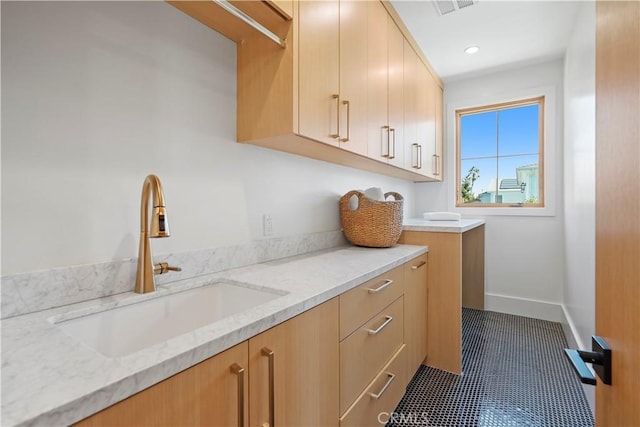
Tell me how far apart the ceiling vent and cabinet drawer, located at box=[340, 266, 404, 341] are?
173cm

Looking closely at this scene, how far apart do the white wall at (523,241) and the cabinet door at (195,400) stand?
10.4 feet

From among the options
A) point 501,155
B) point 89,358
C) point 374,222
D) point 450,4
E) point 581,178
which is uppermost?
point 450,4

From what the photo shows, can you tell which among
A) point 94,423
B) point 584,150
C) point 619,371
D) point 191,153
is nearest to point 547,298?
point 584,150

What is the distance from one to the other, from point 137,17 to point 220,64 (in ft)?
1.11

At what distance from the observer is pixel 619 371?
554mm

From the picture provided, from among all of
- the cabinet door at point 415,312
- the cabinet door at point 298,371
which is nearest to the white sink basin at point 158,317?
the cabinet door at point 298,371

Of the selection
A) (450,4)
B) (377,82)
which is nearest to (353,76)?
(377,82)

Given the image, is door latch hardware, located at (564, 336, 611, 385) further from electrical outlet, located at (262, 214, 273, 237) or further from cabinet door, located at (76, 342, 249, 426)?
electrical outlet, located at (262, 214, 273, 237)

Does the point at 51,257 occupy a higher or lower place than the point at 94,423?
higher

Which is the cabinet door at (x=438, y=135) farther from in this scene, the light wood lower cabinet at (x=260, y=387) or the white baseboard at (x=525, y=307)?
the light wood lower cabinet at (x=260, y=387)

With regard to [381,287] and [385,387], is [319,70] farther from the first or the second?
[385,387]

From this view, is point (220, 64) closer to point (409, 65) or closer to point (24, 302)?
point (24, 302)

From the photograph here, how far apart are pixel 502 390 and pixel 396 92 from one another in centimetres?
200

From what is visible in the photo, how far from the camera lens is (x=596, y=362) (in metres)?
0.63
